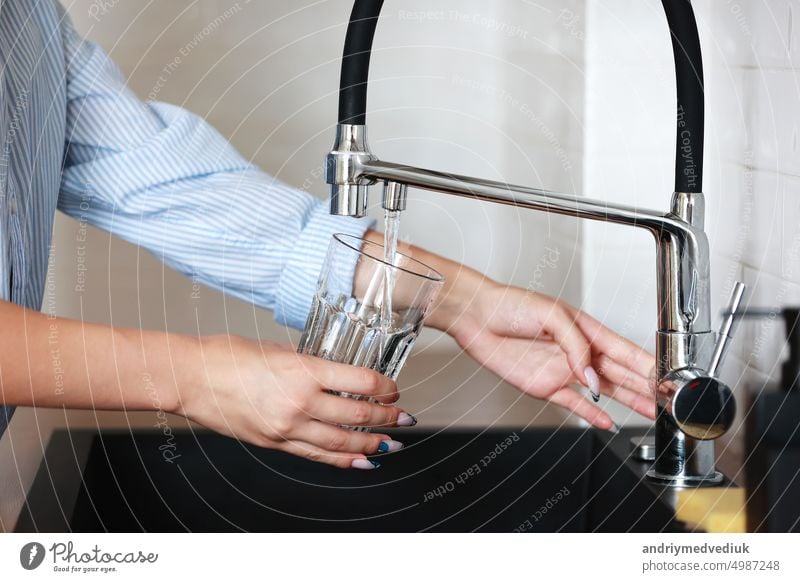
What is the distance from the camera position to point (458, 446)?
2.13 feet

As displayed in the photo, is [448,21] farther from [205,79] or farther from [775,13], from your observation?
[775,13]

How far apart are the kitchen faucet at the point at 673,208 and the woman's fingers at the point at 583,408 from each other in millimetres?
59

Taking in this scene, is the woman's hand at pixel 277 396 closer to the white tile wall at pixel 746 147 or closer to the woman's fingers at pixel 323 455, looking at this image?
the woman's fingers at pixel 323 455

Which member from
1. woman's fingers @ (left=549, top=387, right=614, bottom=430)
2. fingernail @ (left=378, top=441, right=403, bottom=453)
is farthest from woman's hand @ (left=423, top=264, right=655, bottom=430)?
fingernail @ (left=378, top=441, right=403, bottom=453)

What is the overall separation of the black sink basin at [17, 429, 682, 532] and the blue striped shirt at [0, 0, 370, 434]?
11 cm

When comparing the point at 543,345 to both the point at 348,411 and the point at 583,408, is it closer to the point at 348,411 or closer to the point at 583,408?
the point at 583,408

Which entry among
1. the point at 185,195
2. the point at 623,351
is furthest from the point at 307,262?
the point at 623,351

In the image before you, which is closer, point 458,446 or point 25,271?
point 25,271

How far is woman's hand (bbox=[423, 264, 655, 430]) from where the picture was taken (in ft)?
1.44

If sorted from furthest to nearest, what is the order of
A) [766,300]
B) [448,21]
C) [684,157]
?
[448,21] → [766,300] → [684,157]

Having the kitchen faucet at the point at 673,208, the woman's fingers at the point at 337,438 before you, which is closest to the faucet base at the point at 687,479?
the kitchen faucet at the point at 673,208

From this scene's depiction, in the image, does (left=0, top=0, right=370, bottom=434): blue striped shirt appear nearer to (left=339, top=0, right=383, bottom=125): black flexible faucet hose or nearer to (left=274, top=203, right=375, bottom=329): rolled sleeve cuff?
(left=274, top=203, right=375, bottom=329): rolled sleeve cuff
